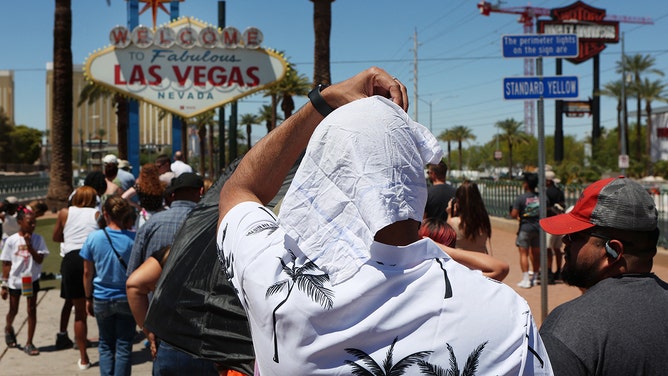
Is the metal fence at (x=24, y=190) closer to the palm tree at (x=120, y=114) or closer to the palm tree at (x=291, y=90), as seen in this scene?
the palm tree at (x=120, y=114)

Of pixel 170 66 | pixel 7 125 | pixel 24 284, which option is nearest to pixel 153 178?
pixel 24 284

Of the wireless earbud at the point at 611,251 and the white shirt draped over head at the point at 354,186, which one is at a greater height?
the white shirt draped over head at the point at 354,186

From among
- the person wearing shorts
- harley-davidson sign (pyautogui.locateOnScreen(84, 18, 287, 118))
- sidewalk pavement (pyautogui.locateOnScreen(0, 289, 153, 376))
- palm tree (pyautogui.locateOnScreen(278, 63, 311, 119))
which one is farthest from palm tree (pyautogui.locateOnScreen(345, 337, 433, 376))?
palm tree (pyautogui.locateOnScreen(278, 63, 311, 119))

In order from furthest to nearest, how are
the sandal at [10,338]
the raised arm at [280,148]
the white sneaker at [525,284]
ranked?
the white sneaker at [525,284] → the sandal at [10,338] → the raised arm at [280,148]

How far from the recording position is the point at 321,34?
17.8 meters

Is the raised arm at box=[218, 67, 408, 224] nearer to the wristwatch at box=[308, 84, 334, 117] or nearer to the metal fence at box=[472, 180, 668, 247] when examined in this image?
the wristwatch at box=[308, 84, 334, 117]

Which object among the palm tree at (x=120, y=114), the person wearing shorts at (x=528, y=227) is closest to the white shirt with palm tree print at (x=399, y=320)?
the person wearing shorts at (x=528, y=227)

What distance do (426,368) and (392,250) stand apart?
8.7 inches

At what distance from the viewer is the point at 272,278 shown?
1.34 meters

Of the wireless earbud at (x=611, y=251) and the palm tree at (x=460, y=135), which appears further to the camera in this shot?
the palm tree at (x=460, y=135)

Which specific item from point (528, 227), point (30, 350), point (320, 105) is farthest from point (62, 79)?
point (320, 105)

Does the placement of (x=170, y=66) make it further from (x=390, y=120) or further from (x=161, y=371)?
(x=390, y=120)

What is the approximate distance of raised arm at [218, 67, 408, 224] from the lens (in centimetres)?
159

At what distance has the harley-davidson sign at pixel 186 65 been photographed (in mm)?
13797
